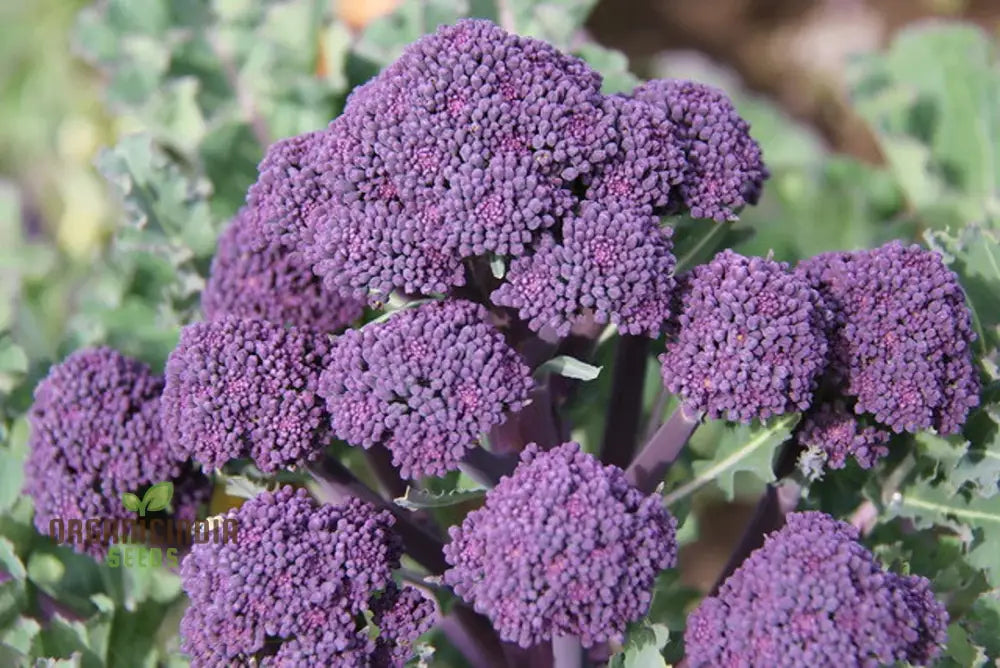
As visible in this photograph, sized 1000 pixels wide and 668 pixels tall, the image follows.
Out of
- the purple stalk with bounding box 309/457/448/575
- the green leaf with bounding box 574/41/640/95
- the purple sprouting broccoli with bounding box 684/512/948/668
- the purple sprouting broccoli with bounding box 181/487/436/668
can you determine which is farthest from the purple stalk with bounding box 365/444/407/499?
the green leaf with bounding box 574/41/640/95

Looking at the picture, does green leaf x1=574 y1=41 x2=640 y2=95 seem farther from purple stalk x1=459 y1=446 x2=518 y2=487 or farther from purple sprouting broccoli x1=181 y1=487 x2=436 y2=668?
purple sprouting broccoli x1=181 y1=487 x2=436 y2=668

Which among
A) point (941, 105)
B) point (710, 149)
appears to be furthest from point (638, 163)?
point (941, 105)

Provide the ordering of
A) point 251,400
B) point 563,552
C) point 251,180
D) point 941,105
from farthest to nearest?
point 941,105, point 251,180, point 251,400, point 563,552

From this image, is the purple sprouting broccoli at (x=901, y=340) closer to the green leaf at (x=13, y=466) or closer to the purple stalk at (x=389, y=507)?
the purple stalk at (x=389, y=507)

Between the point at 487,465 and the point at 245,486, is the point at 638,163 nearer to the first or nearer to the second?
the point at 487,465

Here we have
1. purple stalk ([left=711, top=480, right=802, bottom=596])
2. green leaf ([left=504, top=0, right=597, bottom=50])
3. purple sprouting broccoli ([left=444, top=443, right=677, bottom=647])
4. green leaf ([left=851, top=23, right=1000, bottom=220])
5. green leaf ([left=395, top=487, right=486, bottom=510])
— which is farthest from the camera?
green leaf ([left=851, top=23, right=1000, bottom=220])

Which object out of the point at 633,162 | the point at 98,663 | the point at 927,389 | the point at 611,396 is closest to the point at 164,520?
the point at 98,663

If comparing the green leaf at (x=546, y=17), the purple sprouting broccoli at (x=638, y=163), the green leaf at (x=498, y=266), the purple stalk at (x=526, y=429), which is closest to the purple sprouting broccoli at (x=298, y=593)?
the purple stalk at (x=526, y=429)
